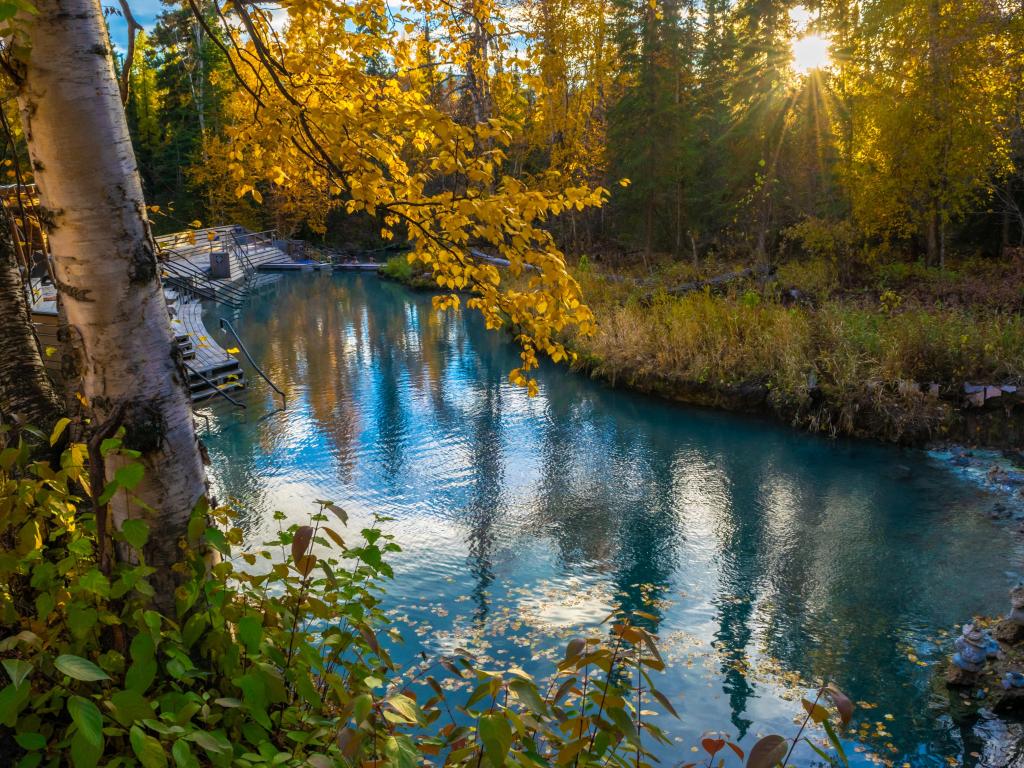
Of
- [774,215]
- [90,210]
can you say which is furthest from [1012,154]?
[90,210]

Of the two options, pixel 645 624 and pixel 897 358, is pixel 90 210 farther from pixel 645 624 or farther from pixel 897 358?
pixel 897 358

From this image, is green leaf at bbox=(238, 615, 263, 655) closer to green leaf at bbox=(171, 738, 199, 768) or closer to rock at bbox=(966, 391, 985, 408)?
green leaf at bbox=(171, 738, 199, 768)

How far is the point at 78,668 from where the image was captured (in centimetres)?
135

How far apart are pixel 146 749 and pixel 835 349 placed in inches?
449

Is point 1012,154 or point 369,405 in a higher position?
point 1012,154

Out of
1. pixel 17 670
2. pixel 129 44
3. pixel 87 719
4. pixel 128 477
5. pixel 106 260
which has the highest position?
pixel 129 44

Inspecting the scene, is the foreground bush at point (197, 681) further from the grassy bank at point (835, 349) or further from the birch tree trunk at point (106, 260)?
the grassy bank at point (835, 349)

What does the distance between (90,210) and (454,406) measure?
10.3 meters

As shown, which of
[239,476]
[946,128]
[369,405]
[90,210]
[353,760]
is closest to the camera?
[353,760]

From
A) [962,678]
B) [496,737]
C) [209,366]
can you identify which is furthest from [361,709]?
[209,366]

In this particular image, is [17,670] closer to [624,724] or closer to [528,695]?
[528,695]

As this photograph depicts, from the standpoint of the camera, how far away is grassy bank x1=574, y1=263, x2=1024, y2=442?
1039 centimetres

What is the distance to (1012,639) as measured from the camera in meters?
5.10

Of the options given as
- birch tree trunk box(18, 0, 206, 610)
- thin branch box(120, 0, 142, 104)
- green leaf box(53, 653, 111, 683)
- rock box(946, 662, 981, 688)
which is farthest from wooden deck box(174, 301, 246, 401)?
green leaf box(53, 653, 111, 683)
